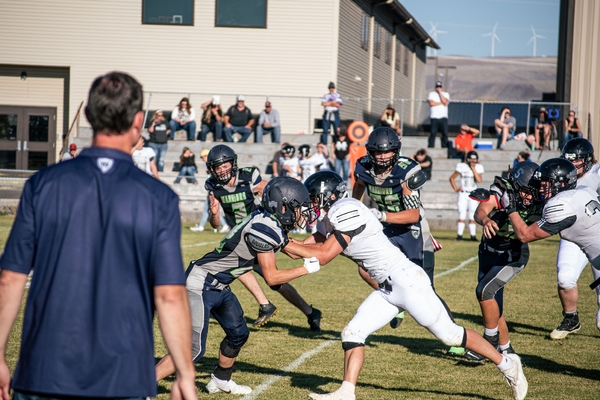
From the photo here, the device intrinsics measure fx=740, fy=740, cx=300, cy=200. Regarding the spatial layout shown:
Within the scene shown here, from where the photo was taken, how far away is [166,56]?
26078mm

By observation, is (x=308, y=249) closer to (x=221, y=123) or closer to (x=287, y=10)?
(x=221, y=123)

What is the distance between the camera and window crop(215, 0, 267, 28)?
1013 inches

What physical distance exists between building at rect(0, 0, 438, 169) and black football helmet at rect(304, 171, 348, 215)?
64.5 feet

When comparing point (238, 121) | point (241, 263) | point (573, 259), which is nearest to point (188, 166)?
point (238, 121)

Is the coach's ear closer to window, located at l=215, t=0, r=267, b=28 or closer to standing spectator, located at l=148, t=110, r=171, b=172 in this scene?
standing spectator, located at l=148, t=110, r=171, b=172

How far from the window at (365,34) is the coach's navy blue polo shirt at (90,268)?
27487mm

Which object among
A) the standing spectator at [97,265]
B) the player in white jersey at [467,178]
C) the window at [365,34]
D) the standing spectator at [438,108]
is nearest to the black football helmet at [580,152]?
the standing spectator at [97,265]

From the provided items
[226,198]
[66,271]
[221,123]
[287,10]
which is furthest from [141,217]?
[287,10]

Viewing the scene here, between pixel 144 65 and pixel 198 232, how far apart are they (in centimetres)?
1040

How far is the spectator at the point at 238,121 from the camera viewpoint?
23.2 metres

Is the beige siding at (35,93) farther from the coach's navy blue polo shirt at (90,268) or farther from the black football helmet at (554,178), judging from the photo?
the coach's navy blue polo shirt at (90,268)

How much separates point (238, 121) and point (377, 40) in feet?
37.0

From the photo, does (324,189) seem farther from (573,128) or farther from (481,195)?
(573,128)

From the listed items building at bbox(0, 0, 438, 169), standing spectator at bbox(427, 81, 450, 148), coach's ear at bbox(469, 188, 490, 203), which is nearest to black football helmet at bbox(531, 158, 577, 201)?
coach's ear at bbox(469, 188, 490, 203)
